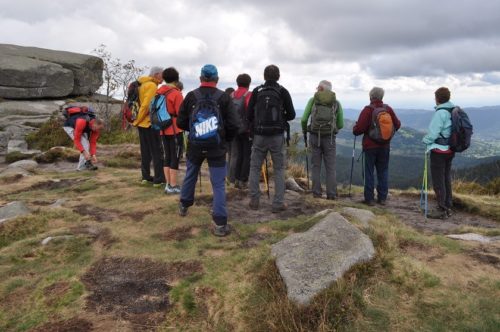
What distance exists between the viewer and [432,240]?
688cm

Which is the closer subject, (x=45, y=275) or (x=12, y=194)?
(x=45, y=275)

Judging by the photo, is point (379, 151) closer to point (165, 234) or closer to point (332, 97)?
point (332, 97)

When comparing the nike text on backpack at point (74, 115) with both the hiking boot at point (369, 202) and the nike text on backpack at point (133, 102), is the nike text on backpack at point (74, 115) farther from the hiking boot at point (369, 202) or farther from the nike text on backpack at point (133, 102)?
the hiking boot at point (369, 202)

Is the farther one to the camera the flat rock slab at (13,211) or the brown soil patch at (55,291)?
the flat rock slab at (13,211)

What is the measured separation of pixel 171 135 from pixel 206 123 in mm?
2949

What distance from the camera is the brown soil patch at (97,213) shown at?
888 centimetres

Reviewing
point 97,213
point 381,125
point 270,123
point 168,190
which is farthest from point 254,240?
point 381,125

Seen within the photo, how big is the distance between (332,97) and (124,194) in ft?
20.1

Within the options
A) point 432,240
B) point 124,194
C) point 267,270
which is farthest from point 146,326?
point 124,194

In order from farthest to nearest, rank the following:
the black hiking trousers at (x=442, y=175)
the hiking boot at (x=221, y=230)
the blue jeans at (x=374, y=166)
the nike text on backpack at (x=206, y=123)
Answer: the blue jeans at (x=374, y=166) → the black hiking trousers at (x=442, y=175) → the hiking boot at (x=221, y=230) → the nike text on backpack at (x=206, y=123)

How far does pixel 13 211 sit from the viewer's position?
352 inches

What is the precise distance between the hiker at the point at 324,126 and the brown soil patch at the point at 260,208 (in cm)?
96

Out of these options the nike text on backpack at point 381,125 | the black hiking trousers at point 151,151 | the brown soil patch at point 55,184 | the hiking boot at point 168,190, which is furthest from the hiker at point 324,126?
the brown soil patch at point 55,184

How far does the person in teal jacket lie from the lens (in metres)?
9.57
